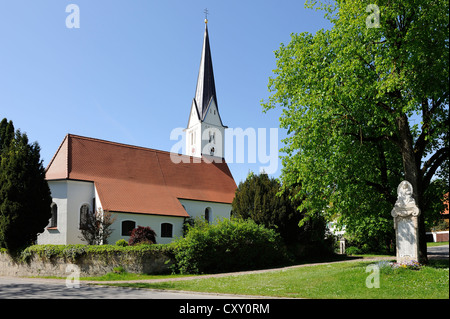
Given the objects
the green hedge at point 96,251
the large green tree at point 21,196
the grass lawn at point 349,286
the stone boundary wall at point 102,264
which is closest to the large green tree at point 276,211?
the green hedge at point 96,251

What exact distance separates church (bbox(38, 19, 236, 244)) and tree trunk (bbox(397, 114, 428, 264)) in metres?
12.3

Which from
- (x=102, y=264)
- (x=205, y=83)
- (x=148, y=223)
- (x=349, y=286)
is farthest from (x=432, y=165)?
(x=205, y=83)

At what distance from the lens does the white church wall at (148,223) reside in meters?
30.2

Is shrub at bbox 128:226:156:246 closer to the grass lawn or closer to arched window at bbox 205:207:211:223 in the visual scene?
the grass lawn

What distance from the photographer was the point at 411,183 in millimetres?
16047

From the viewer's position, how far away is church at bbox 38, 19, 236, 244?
30.5 m

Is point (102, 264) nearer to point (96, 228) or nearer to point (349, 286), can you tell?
point (96, 228)

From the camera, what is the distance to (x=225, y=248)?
2266cm

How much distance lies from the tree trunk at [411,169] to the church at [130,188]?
12317 mm

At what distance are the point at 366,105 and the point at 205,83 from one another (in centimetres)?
3370

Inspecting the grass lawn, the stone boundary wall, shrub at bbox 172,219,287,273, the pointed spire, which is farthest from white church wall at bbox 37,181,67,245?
the pointed spire

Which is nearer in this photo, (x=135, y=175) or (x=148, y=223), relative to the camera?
(x=148, y=223)
